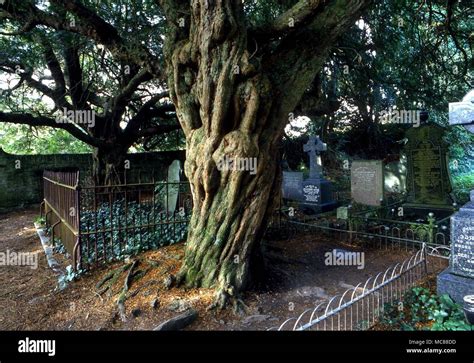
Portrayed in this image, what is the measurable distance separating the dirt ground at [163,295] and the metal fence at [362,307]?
1.24 ft

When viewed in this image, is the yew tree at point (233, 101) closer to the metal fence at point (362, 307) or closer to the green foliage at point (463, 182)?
the metal fence at point (362, 307)

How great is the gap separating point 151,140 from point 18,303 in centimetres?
1311

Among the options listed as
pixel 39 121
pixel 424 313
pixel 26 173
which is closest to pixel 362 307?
pixel 424 313

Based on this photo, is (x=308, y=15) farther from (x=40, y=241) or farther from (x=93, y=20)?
(x=40, y=241)

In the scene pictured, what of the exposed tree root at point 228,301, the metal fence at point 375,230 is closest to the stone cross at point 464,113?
the metal fence at point 375,230

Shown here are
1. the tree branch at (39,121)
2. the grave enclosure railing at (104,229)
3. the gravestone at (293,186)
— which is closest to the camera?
the grave enclosure railing at (104,229)

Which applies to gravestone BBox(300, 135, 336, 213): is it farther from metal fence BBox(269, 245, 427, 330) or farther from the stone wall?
the stone wall

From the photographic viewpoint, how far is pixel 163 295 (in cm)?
462

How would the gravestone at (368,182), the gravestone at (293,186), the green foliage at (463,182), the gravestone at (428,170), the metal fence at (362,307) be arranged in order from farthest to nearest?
1. the green foliage at (463,182)
2. the gravestone at (293,186)
3. the gravestone at (368,182)
4. the gravestone at (428,170)
5. the metal fence at (362,307)

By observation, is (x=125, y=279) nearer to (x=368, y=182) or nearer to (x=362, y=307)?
(x=362, y=307)

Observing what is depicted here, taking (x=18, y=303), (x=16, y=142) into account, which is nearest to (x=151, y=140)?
(x=16, y=142)

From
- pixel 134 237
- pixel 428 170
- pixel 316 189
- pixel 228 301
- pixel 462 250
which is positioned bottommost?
pixel 228 301

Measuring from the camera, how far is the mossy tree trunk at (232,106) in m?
4.51

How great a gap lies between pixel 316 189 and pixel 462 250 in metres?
6.60
